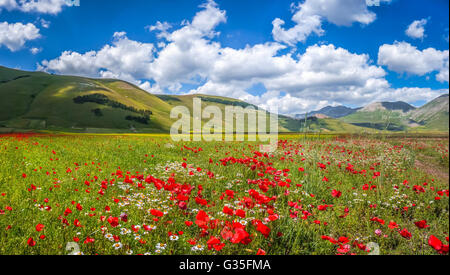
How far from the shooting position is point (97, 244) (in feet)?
11.0

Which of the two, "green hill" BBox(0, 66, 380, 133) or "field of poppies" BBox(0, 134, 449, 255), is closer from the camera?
"field of poppies" BBox(0, 134, 449, 255)

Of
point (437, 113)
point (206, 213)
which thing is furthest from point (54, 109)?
point (437, 113)

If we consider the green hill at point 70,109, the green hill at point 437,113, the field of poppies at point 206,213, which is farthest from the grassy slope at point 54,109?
the green hill at point 437,113

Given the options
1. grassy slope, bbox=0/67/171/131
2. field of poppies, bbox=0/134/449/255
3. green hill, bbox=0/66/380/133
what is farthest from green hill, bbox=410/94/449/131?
grassy slope, bbox=0/67/171/131

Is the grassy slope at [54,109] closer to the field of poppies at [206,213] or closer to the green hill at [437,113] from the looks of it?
the field of poppies at [206,213]

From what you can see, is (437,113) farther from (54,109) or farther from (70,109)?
(54,109)

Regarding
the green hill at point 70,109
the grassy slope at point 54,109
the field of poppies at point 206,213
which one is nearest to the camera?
the field of poppies at point 206,213

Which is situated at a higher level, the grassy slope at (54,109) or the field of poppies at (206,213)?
the grassy slope at (54,109)

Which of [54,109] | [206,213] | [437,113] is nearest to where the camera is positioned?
[206,213]

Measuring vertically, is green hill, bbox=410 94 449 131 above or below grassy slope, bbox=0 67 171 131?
below

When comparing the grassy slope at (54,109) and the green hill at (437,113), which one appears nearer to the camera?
the green hill at (437,113)

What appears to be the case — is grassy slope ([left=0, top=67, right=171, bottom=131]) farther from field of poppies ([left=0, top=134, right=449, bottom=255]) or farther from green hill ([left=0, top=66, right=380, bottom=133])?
field of poppies ([left=0, top=134, right=449, bottom=255])
